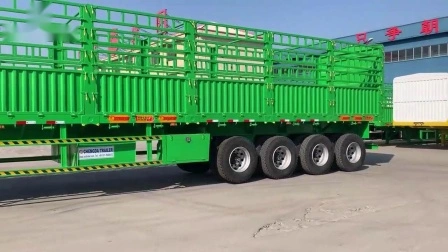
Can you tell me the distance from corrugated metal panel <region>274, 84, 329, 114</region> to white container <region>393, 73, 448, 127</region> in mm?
9788

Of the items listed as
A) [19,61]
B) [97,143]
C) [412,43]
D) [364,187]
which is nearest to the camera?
[19,61]

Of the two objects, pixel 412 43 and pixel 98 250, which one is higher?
pixel 412 43

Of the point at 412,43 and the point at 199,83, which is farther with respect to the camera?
the point at 412,43

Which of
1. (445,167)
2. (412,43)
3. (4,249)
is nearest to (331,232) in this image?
(4,249)

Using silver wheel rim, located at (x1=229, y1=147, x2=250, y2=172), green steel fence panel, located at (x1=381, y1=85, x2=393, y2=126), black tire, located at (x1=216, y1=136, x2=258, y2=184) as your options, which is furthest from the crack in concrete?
green steel fence panel, located at (x1=381, y1=85, x2=393, y2=126)

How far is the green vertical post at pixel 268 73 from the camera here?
35.0ft

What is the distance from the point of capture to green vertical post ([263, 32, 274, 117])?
10680 millimetres

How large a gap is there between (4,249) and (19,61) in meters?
3.66

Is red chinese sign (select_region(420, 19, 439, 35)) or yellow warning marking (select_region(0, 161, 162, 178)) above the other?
red chinese sign (select_region(420, 19, 439, 35))

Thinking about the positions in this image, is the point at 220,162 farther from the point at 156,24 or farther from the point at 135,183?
the point at 156,24

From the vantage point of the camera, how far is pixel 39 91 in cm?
768

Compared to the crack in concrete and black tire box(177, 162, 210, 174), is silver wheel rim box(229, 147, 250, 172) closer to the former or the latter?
black tire box(177, 162, 210, 174)

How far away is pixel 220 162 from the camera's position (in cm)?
981

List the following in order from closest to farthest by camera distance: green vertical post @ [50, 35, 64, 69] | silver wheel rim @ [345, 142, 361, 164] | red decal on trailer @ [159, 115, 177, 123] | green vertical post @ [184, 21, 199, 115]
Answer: green vertical post @ [50, 35, 64, 69], red decal on trailer @ [159, 115, 177, 123], green vertical post @ [184, 21, 199, 115], silver wheel rim @ [345, 142, 361, 164]
